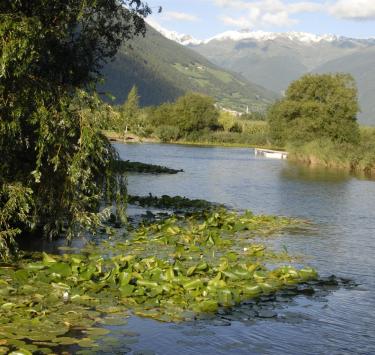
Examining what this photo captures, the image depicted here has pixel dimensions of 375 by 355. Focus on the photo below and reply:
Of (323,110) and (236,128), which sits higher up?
(323,110)

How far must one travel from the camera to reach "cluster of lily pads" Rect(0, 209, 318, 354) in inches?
418

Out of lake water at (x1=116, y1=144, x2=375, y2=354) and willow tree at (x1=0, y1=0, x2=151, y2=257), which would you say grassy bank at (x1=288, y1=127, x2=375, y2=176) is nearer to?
lake water at (x1=116, y1=144, x2=375, y2=354)

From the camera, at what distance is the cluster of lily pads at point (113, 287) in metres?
10.6

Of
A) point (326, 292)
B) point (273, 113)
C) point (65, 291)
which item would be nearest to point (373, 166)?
point (273, 113)

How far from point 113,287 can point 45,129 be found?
4115 mm

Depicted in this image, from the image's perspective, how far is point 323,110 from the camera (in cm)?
8356

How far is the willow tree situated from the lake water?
5.10 m

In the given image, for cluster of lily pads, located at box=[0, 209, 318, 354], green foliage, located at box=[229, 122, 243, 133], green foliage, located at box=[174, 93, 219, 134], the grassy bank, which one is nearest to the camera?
cluster of lily pads, located at box=[0, 209, 318, 354]

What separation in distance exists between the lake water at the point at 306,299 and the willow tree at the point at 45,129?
16.7 ft

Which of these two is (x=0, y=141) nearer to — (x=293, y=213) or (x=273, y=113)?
(x=293, y=213)

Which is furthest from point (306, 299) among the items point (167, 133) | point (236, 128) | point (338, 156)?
point (236, 128)

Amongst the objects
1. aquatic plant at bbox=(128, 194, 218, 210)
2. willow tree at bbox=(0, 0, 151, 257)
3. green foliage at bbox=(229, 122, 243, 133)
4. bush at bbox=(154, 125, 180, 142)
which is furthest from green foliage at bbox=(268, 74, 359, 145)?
willow tree at bbox=(0, 0, 151, 257)

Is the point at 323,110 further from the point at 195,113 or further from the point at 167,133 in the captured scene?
the point at 195,113

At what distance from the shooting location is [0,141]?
46.4ft
